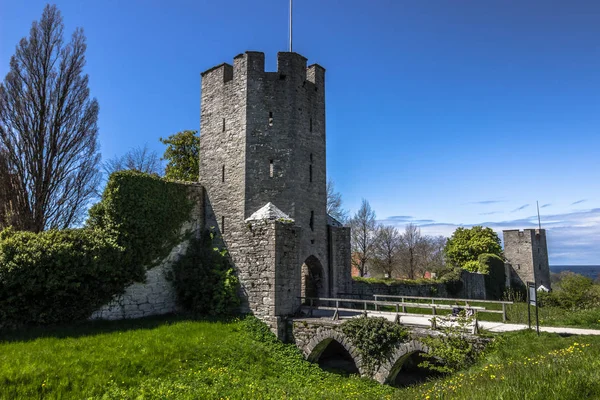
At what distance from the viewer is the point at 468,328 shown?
1113 centimetres

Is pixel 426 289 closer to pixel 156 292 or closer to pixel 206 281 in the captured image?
pixel 206 281

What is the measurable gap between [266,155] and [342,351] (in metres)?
9.20

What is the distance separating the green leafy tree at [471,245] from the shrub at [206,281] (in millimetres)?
27958

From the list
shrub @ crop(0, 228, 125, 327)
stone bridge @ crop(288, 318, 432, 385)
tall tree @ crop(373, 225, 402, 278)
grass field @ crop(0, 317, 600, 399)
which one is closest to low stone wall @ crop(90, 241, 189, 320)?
shrub @ crop(0, 228, 125, 327)

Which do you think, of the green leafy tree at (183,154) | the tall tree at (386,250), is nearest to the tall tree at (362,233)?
the tall tree at (386,250)

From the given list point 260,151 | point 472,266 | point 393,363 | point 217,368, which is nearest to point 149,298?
point 217,368

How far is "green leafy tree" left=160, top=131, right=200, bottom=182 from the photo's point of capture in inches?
949

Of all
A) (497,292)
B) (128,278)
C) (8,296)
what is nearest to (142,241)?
(128,278)

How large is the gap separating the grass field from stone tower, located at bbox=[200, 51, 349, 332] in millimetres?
3737

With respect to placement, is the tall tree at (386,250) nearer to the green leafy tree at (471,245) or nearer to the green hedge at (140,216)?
the green leafy tree at (471,245)

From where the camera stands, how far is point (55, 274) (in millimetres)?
12086

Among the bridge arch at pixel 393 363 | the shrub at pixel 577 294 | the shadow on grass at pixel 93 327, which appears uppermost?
Result: the shrub at pixel 577 294

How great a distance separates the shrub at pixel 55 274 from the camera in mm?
11495

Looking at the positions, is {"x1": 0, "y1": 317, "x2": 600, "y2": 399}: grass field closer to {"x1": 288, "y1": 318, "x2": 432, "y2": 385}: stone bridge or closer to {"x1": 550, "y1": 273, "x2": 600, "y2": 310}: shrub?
{"x1": 288, "y1": 318, "x2": 432, "y2": 385}: stone bridge
